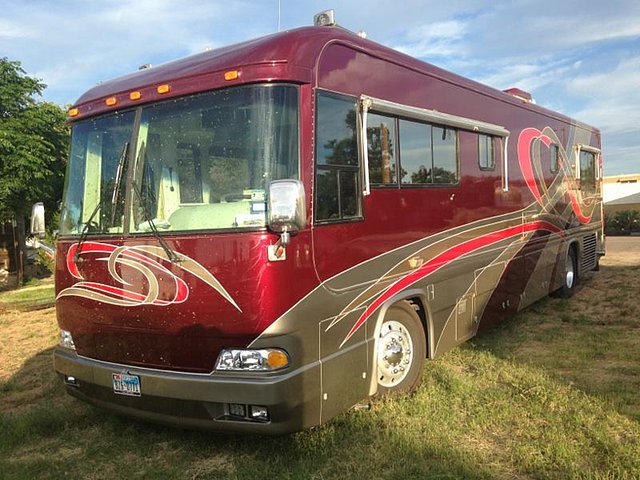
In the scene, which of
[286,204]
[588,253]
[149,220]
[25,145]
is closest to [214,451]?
[149,220]

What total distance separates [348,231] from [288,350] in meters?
1.02

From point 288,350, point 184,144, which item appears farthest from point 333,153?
point 288,350

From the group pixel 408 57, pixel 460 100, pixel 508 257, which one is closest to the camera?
pixel 408 57

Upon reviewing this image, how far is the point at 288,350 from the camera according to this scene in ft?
11.8

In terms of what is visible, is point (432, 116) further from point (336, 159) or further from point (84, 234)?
point (84, 234)

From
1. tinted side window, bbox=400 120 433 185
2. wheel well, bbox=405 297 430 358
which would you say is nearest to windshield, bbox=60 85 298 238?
tinted side window, bbox=400 120 433 185

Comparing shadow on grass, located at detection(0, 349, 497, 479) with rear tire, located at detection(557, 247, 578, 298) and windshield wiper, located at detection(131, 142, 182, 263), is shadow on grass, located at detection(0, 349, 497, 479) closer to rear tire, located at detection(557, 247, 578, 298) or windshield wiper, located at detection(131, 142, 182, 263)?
windshield wiper, located at detection(131, 142, 182, 263)

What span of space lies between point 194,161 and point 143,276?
0.88 meters

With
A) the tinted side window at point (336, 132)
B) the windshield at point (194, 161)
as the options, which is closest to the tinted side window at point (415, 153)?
the tinted side window at point (336, 132)

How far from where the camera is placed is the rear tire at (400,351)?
462 centimetres

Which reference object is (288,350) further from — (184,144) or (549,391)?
(549,391)

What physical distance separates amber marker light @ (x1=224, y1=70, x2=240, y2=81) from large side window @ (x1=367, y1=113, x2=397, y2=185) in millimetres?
1198

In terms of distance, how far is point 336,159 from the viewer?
4.06 metres

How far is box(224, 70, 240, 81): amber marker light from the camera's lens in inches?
147
